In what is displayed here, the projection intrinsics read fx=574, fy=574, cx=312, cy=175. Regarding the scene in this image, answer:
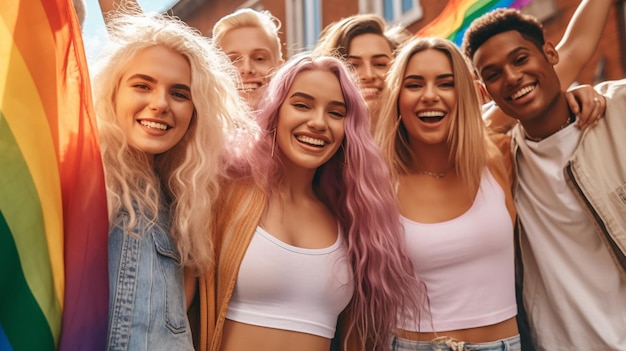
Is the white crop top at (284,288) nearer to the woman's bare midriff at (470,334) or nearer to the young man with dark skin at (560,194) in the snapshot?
the woman's bare midriff at (470,334)

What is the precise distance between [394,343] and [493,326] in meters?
0.44

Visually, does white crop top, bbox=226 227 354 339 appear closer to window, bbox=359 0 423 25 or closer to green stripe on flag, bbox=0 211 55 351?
green stripe on flag, bbox=0 211 55 351

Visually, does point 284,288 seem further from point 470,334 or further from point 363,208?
point 470,334

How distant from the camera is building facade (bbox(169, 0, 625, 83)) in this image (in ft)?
19.1

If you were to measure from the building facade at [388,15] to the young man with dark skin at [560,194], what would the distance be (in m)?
1.23

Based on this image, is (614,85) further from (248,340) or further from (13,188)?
(13,188)

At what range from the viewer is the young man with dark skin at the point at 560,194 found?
249 centimetres

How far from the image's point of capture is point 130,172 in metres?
2.00

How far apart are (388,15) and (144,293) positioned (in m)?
8.11

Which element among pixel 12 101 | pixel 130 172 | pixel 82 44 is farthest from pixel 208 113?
pixel 12 101

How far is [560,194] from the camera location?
8.59ft

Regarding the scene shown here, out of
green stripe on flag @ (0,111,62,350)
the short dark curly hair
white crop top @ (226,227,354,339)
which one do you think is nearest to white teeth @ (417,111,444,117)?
the short dark curly hair

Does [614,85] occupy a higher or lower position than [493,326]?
higher

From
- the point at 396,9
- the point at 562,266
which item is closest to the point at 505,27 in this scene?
the point at 562,266
